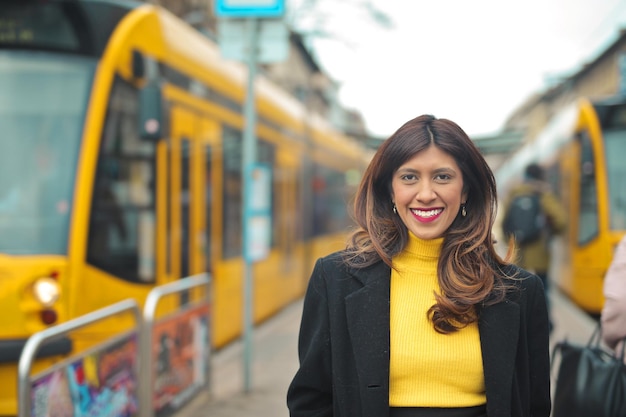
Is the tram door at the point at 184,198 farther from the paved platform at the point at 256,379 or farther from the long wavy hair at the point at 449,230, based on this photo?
the long wavy hair at the point at 449,230

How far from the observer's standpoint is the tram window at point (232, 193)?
8.52 metres

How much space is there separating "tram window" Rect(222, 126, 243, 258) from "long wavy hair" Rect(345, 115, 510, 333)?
20.0 ft

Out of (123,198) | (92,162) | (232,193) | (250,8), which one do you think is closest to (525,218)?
(232,193)

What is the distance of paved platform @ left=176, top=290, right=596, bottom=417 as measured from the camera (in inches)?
251

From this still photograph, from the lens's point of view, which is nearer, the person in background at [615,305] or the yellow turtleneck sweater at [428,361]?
the yellow turtleneck sweater at [428,361]

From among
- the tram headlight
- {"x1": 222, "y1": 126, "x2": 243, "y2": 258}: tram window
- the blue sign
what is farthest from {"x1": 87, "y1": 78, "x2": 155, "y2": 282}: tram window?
{"x1": 222, "y1": 126, "x2": 243, "y2": 258}: tram window

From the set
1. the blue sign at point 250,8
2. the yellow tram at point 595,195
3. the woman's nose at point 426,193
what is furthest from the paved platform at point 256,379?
the woman's nose at point 426,193

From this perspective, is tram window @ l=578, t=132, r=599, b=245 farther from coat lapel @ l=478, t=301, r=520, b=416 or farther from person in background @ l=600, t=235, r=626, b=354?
coat lapel @ l=478, t=301, r=520, b=416

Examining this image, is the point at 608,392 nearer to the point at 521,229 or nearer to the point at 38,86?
the point at 38,86

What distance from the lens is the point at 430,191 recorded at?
7.40 ft

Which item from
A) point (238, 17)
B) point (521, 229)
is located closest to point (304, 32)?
point (521, 229)

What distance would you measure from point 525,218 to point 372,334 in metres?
6.83

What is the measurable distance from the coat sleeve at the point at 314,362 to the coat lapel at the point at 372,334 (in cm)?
9

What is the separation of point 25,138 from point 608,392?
4196 millimetres
